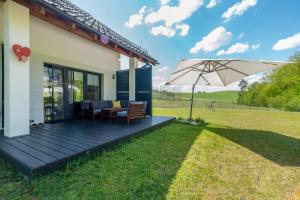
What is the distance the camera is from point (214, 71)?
25.1 feet

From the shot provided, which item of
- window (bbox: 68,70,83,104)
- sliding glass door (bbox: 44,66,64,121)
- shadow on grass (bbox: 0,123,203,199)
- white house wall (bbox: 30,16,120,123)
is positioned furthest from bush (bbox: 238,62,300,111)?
sliding glass door (bbox: 44,66,64,121)

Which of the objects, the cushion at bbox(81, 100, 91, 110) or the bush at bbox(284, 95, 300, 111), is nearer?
the cushion at bbox(81, 100, 91, 110)

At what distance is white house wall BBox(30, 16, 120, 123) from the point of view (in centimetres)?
554

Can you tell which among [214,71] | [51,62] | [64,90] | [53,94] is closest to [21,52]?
[51,62]

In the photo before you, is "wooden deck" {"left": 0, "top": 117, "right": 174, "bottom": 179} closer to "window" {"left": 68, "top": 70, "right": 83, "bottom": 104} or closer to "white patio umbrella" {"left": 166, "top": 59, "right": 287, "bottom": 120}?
"window" {"left": 68, "top": 70, "right": 83, "bottom": 104}

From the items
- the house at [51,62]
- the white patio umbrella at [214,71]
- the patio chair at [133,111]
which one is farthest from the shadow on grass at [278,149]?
the house at [51,62]

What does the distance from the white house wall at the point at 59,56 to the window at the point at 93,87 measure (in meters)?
0.30

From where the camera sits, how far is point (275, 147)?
4.62m

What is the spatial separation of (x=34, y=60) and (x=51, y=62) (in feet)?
1.96

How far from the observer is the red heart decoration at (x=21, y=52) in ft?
12.0

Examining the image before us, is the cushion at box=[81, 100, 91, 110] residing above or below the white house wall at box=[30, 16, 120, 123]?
below

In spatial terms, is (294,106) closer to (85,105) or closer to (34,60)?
(85,105)

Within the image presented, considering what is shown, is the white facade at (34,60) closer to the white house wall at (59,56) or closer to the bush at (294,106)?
the white house wall at (59,56)

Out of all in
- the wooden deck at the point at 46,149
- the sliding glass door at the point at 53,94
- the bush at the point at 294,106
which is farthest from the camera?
the bush at the point at 294,106
